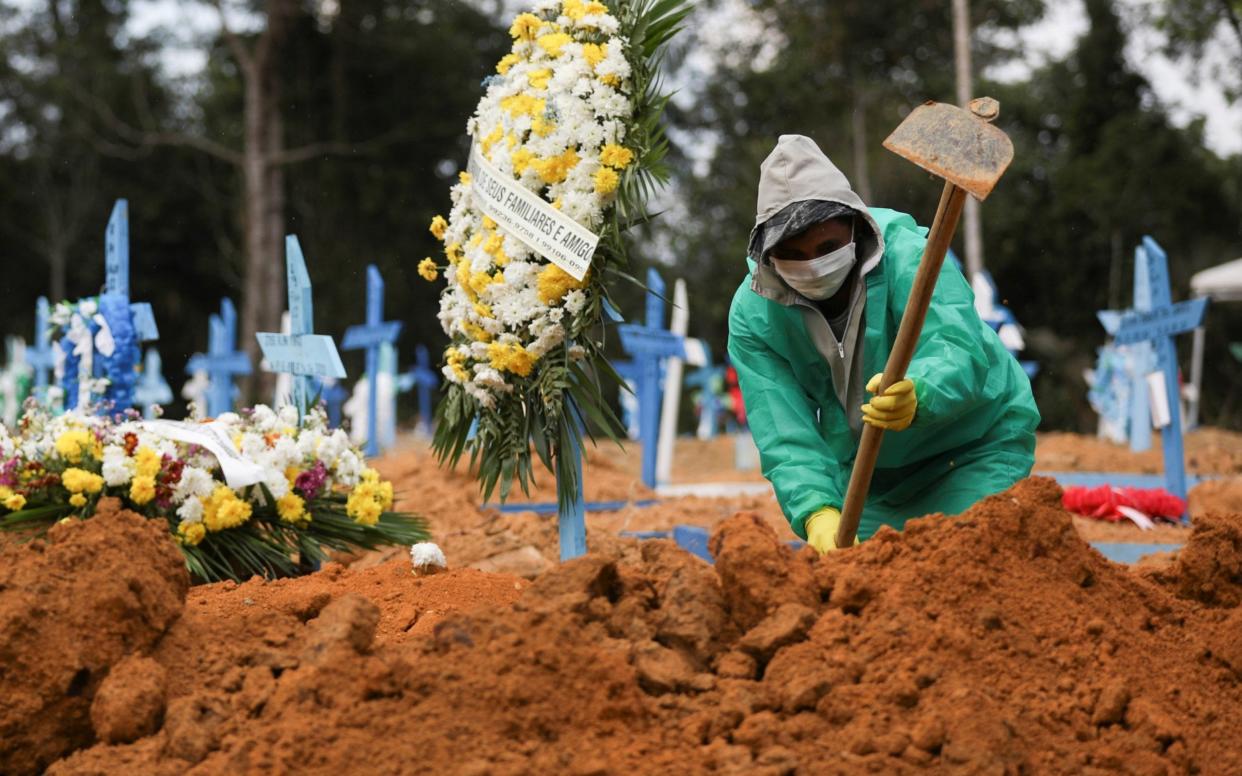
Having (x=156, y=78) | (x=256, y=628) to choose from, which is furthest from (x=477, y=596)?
(x=156, y=78)

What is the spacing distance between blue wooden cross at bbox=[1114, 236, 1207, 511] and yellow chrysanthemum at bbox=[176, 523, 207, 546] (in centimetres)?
724

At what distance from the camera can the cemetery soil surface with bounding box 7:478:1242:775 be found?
2479mm

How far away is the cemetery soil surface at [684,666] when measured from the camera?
248 cm

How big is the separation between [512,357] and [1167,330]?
A: 6783 mm

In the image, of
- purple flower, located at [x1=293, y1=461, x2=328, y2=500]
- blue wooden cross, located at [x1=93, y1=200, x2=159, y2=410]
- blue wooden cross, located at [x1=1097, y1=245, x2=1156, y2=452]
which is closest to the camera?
purple flower, located at [x1=293, y1=461, x2=328, y2=500]

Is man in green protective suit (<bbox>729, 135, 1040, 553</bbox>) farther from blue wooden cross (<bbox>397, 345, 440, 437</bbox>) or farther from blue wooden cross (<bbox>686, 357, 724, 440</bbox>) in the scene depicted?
blue wooden cross (<bbox>397, 345, 440, 437</bbox>)

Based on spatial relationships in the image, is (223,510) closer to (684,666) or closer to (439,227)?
(439,227)

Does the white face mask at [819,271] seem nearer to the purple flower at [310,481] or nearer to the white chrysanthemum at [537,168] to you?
the white chrysanthemum at [537,168]

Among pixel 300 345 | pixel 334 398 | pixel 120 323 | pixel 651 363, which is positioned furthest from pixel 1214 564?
pixel 334 398

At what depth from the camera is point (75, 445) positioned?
5371 millimetres

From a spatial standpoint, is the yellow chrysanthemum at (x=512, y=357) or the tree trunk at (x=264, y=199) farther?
the tree trunk at (x=264, y=199)

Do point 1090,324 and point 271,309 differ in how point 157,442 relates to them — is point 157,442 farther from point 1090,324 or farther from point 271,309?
point 1090,324

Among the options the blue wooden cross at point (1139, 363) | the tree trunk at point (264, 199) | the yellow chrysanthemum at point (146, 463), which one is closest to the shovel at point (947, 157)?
the yellow chrysanthemum at point (146, 463)

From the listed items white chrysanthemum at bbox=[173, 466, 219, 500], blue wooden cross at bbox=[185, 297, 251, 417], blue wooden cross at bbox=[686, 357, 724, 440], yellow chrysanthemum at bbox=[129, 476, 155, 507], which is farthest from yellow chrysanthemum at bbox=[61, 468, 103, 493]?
blue wooden cross at bbox=[686, 357, 724, 440]
